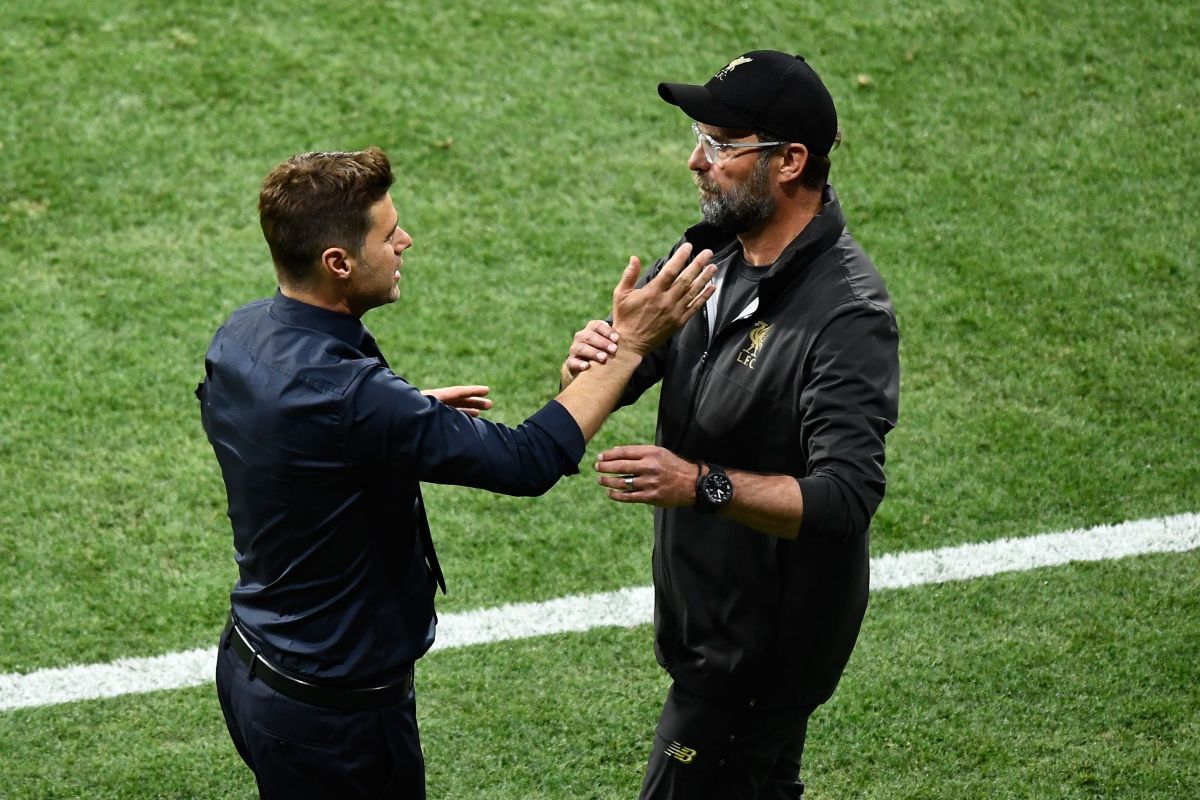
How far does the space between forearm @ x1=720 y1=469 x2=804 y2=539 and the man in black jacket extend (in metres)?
0.13

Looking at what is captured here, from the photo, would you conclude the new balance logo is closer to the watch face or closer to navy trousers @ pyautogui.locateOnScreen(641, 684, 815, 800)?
navy trousers @ pyautogui.locateOnScreen(641, 684, 815, 800)

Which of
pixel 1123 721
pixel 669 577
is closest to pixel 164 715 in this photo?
pixel 669 577

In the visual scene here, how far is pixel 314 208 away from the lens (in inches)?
137

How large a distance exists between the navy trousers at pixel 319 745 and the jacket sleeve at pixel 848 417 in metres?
1.21

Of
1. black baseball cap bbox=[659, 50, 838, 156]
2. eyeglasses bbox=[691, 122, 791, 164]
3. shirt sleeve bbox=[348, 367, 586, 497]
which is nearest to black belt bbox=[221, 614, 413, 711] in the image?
shirt sleeve bbox=[348, 367, 586, 497]

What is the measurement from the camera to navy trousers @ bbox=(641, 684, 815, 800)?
4.06 metres

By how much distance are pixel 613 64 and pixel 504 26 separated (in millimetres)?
737

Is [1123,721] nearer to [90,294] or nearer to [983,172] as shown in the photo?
[983,172]

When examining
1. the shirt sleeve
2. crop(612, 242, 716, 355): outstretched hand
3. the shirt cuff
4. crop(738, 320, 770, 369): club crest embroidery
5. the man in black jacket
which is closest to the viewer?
the shirt sleeve

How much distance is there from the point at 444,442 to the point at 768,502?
765 mm

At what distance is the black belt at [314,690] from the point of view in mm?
3686

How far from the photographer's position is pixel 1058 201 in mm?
8000

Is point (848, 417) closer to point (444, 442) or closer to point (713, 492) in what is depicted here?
point (713, 492)

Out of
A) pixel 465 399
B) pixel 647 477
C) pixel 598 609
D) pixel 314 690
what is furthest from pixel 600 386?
pixel 598 609
